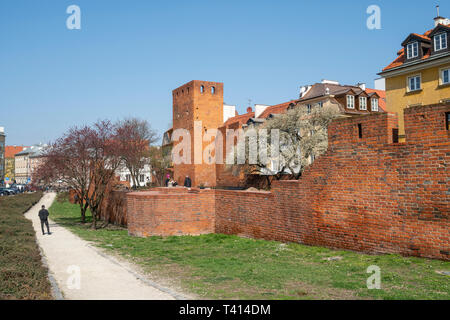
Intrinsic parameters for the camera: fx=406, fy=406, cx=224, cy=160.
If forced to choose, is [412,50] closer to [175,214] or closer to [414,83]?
[414,83]

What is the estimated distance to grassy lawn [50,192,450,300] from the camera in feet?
24.2

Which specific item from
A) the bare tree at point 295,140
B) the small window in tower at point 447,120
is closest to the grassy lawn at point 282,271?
the small window in tower at point 447,120

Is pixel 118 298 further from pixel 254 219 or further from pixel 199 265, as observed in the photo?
pixel 254 219

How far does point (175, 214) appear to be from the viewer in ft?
55.8

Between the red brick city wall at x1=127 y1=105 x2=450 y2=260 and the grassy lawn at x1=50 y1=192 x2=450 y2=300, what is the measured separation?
420 mm

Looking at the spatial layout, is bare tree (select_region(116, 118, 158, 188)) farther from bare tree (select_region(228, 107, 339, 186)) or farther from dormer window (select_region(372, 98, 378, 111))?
dormer window (select_region(372, 98, 378, 111))

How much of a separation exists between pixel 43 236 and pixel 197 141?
2985cm

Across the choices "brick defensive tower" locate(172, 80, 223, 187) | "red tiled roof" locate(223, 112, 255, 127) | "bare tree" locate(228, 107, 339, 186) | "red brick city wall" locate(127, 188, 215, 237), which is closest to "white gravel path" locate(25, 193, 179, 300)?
"red brick city wall" locate(127, 188, 215, 237)

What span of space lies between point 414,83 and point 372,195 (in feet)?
80.1

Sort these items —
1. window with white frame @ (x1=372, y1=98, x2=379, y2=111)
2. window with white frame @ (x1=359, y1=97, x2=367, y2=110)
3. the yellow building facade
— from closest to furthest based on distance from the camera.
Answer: the yellow building facade → window with white frame @ (x1=359, y1=97, x2=367, y2=110) → window with white frame @ (x1=372, y1=98, x2=379, y2=111)

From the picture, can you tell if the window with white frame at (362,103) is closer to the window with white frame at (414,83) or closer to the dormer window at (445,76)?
the window with white frame at (414,83)

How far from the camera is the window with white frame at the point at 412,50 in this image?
101 feet
